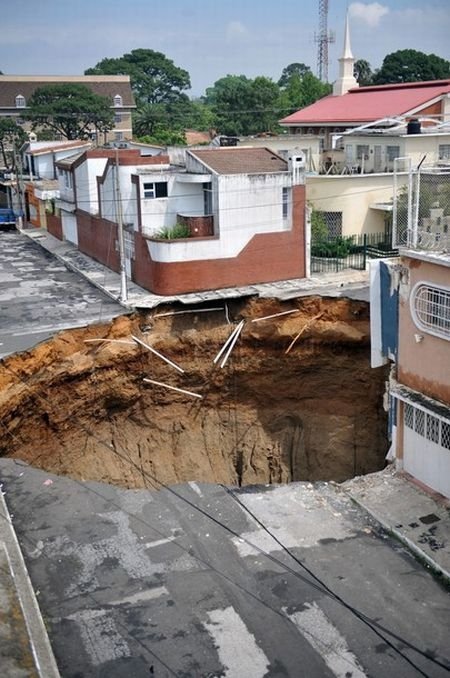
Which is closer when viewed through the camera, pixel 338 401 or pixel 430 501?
pixel 430 501

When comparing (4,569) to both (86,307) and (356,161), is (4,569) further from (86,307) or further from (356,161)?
(356,161)

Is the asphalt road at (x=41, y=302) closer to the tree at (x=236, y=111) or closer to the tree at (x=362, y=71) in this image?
the tree at (x=236, y=111)

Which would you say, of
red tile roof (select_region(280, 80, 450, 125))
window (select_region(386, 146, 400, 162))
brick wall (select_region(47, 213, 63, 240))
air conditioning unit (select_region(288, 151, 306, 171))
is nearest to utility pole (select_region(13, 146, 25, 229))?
brick wall (select_region(47, 213, 63, 240))

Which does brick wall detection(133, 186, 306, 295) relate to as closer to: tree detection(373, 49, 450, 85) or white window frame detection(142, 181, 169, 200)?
white window frame detection(142, 181, 169, 200)

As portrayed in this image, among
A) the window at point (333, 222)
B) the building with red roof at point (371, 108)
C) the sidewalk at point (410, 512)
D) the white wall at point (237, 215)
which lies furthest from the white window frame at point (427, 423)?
the building with red roof at point (371, 108)

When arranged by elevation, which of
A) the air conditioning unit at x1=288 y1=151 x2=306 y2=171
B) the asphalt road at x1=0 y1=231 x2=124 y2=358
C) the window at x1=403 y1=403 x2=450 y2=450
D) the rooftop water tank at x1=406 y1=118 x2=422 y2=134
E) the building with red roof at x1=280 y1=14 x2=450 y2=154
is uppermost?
the building with red roof at x1=280 y1=14 x2=450 y2=154

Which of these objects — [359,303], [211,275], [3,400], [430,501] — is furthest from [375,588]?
[211,275]

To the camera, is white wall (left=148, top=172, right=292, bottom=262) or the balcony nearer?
white wall (left=148, top=172, right=292, bottom=262)
